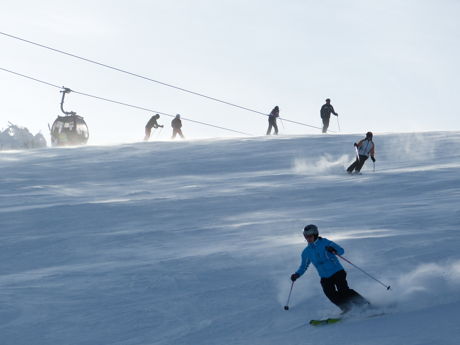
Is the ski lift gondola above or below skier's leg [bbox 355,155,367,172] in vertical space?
above

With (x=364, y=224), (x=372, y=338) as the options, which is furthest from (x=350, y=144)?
(x=372, y=338)

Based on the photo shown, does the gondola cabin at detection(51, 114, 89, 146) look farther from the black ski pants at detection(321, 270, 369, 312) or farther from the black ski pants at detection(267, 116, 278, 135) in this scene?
the black ski pants at detection(321, 270, 369, 312)

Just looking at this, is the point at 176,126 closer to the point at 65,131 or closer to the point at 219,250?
the point at 65,131

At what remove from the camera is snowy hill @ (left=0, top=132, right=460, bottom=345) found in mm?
8734

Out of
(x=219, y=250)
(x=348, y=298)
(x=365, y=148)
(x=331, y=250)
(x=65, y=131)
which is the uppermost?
(x=65, y=131)

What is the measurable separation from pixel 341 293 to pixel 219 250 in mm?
3659

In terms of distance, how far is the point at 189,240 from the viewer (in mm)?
13586

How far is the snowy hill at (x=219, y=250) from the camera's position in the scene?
8.73 m

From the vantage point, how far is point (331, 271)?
8969 mm

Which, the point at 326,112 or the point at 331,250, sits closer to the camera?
the point at 331,250

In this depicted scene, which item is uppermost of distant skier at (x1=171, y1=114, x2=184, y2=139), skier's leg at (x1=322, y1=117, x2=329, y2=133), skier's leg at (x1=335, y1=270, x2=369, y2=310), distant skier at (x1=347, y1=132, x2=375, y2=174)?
distant skier at (x1=171, y1=114, x2=184, y2=139)

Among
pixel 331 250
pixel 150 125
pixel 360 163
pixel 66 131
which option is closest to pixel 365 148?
pixel 360 163

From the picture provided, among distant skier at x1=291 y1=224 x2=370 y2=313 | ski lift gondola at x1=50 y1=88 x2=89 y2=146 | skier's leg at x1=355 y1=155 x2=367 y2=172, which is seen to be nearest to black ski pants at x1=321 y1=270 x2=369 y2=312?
distant skier at x1=291 y1=224 x2=370 y2=313

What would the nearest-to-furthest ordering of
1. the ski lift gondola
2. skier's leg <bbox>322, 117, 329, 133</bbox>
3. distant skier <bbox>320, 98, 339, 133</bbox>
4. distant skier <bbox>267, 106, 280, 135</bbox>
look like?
distant skier <bbox>320, 98, 339, 133</bbox>, skier's leg <bbox>322, 117, 329, 133</bbox>, distant skier <bbox>267, 106, 280, 135</bbox>, the ski lift gondola
